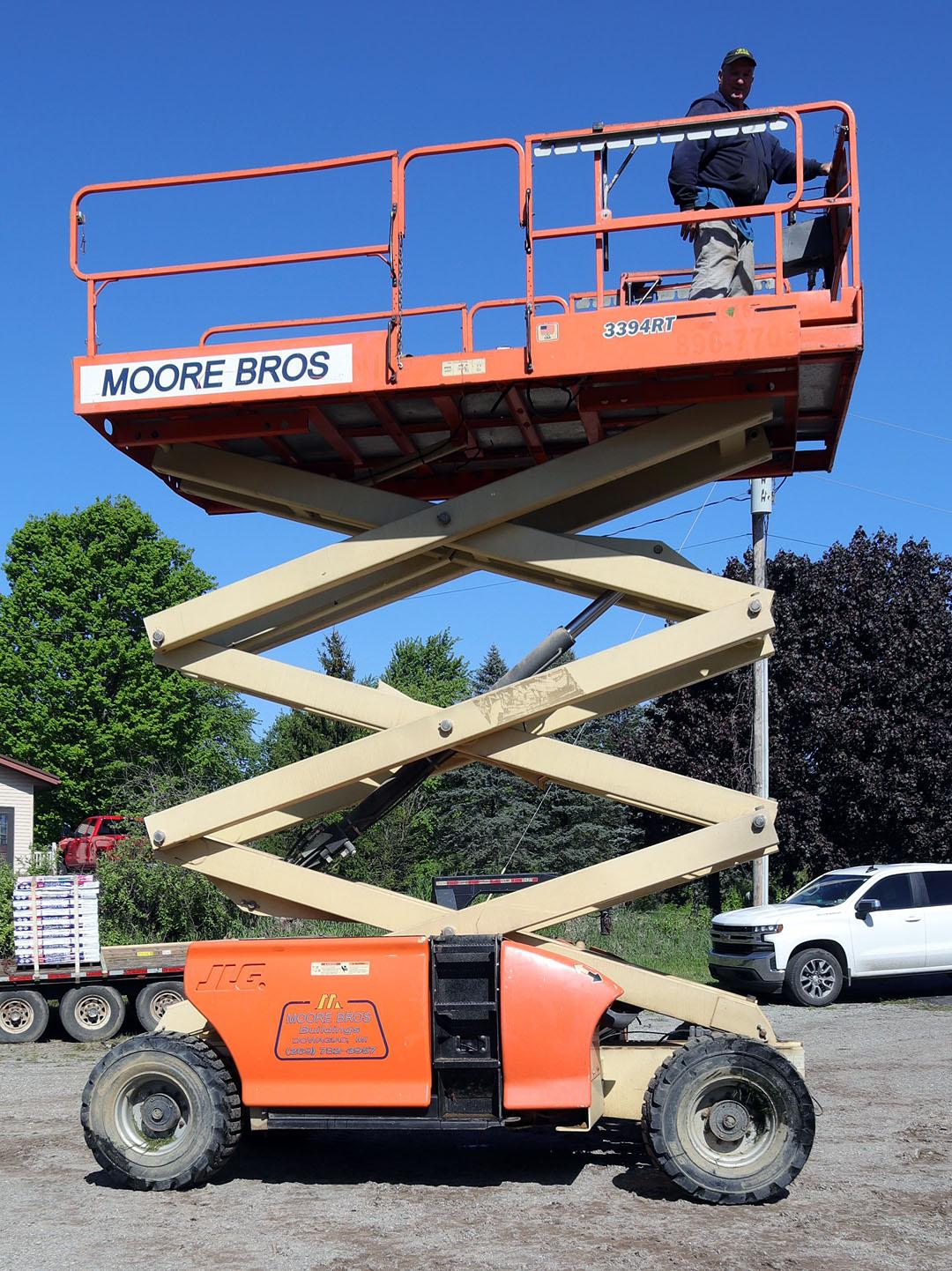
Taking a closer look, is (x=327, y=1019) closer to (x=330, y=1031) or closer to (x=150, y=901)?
(x=330, y=1031)

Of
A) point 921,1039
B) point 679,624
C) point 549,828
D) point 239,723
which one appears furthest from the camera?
point 239,723

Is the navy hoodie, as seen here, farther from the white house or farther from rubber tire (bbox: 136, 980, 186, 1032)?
the white house

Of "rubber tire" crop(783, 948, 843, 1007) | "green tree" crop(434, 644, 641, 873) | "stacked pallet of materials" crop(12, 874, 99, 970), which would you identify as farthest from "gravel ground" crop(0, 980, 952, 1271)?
"green tree" crop(434, 644, 641, 873)

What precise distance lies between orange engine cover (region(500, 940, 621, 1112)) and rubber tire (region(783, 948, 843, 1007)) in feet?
35.2

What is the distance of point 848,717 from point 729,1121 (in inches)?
819

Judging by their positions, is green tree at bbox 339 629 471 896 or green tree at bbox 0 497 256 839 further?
green tree at bbox 0 497 256 839

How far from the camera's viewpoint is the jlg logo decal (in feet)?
23.4

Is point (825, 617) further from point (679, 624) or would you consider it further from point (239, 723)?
point (239, 723)

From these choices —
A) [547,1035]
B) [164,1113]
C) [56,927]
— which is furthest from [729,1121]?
[56,927]

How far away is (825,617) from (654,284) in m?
20.9

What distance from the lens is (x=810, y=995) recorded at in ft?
55.3

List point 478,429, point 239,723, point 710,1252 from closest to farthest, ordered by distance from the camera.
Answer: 1. point 710,1252
2. point 478,429
3. point 239,723

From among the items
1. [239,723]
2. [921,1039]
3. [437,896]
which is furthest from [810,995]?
[239,723]

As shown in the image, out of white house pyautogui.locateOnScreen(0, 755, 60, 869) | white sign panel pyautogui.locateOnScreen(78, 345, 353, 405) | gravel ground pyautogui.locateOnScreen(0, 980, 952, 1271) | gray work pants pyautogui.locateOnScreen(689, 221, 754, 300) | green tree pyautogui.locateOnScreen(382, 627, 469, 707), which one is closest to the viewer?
gravel ground pyautogui.locateOnScreen(0, 980, 952, 1271)
